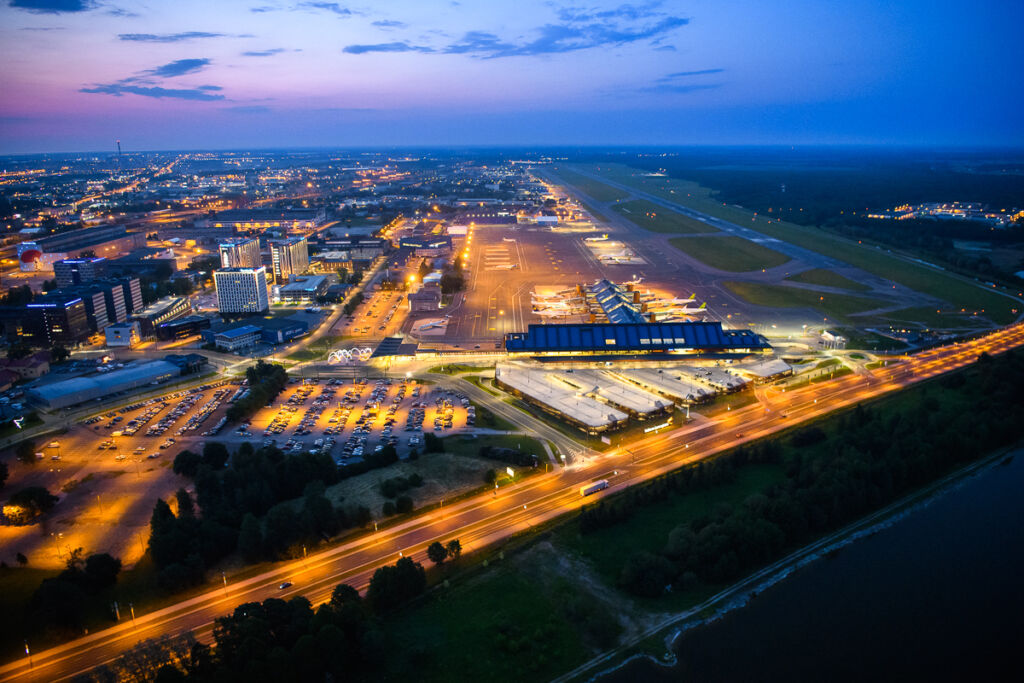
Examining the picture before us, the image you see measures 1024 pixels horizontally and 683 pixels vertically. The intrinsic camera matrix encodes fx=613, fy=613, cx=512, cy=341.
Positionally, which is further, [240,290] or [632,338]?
[240,290]

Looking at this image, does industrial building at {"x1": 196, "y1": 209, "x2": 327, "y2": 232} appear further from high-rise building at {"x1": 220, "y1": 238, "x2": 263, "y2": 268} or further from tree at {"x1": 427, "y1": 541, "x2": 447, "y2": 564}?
tree at {"x1": 427, "y1": 541, "x2": 447, "y2": 564}

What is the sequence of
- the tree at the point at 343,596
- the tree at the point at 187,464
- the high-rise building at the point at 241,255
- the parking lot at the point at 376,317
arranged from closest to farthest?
the tree at the point at 343,596 → the tree at the point at 187,464 → the parking lot at the point at 376,317 → the high-rise building at the point at 241,255

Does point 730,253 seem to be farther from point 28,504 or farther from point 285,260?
point 28,504

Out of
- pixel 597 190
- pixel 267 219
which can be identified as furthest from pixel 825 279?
pixel 597 190

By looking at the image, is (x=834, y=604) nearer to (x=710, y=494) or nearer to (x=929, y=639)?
(x=929, y=639)

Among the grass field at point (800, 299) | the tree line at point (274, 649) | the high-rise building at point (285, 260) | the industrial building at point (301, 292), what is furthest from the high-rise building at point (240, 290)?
the grass field at point (800, 299)

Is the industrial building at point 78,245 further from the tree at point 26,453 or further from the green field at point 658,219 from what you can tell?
the green field at point 658,219

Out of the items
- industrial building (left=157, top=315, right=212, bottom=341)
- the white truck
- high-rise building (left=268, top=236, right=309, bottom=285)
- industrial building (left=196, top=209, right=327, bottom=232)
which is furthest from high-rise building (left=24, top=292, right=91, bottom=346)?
industrial building (left=196, top=209, right=327, bottom=232)
